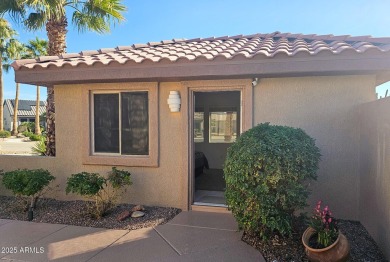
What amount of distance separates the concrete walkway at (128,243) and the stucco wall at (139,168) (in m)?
1.06

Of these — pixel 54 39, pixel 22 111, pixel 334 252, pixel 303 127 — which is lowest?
pixel 334 252

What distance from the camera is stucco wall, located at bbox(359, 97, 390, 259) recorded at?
439 centimetres

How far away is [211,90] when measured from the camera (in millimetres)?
6602

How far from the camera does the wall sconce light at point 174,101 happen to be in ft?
21.9

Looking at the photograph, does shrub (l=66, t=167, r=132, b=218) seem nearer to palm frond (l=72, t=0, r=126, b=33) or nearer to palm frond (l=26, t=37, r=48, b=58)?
palm frond (l=72, t=0, r=126, b=33)

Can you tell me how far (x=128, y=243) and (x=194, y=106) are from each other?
129 inches

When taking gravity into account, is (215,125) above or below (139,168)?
above

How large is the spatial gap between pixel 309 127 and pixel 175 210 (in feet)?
11.2

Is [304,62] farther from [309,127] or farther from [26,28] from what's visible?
[26,28]

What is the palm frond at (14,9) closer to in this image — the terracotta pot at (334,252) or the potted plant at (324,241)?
the potted plant at (324,241)

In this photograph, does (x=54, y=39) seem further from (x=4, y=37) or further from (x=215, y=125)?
(x=4, y=37)

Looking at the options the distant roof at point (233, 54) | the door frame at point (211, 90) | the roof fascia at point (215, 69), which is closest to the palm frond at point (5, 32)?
the distant roof at point (233, 54)

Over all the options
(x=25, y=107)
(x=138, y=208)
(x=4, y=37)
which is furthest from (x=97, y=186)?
(x=25, y=107)

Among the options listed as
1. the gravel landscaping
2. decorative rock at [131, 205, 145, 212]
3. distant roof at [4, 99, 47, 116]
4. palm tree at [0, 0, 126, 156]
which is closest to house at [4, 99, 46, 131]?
distant roof at [4, 99, 47, 116]
